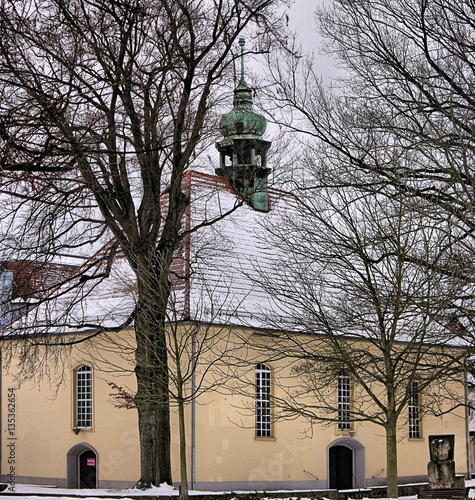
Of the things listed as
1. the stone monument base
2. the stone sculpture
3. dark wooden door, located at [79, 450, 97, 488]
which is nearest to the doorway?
dark wooden door, located at [79, 450, 97, 488]

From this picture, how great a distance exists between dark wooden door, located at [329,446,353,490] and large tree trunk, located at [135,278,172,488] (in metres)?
10.4

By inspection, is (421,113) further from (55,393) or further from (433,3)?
(55,393)

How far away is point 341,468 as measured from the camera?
1085 inches

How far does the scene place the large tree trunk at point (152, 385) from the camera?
16375 millimetres

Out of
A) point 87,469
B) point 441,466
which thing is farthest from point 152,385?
point 87,469

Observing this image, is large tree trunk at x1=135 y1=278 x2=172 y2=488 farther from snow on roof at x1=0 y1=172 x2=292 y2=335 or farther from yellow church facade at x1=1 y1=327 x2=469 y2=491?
snow on roof at x1=0 y1=172 x2=292 y2=335

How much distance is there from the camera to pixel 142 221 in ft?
59.9

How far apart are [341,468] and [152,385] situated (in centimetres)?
1249

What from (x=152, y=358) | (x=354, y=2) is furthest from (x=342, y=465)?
(x=354, y=2)

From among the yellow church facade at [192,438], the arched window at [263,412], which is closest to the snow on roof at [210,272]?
the yellow church facade at [192,438]

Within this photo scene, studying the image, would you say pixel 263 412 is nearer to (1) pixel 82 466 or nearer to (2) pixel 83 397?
(2) pixel 83 397

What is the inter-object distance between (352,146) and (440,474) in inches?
352

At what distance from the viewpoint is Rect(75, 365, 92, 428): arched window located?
26.3 meters

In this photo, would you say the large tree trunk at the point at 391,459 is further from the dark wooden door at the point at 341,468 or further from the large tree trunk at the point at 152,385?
the dark wooden door at the point at 341,468
